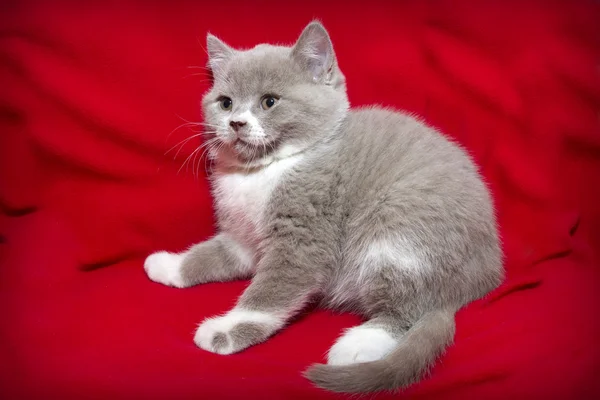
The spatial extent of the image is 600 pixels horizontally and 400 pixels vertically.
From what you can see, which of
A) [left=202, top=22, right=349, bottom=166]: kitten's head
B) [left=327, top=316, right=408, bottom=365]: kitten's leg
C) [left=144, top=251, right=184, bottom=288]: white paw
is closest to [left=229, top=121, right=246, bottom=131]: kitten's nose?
[left=202, top=22, right=349, bottom=166]: kitten's head

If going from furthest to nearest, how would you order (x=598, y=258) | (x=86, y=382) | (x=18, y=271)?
(x=598, y=258) → (x=18, y=271) → (x=86, y=382)

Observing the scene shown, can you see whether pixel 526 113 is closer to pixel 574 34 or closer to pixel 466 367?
pixel 574 34

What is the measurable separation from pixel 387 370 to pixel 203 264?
0.79 meters

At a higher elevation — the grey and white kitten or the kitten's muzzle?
the kitten's muzzle

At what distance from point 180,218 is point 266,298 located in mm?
629

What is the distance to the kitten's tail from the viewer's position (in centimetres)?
130

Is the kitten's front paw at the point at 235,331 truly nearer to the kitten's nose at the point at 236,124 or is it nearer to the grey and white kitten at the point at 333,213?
the grey and white kitten at the point at 333,213

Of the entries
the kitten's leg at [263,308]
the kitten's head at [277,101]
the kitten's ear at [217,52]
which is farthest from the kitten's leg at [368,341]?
the kitten's ear at [217,52]

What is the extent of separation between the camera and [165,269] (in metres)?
1.83

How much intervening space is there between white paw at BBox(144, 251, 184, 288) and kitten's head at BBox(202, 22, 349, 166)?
0.42m

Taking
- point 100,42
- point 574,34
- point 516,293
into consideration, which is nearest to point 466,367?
point 516,293

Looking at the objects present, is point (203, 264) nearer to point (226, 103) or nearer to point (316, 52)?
point (226, 103)

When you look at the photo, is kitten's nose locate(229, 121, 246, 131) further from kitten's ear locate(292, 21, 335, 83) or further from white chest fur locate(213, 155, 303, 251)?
kitten's ear locate(292, 21, 335, 83)

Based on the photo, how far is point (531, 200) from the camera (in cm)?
204
